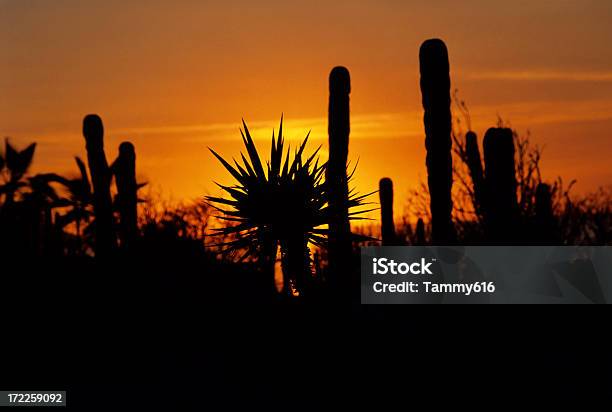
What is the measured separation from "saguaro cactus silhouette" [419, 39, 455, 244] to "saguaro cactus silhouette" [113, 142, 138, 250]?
1013cm

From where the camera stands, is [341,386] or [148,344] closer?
[341,386]

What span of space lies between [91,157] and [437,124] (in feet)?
29.0

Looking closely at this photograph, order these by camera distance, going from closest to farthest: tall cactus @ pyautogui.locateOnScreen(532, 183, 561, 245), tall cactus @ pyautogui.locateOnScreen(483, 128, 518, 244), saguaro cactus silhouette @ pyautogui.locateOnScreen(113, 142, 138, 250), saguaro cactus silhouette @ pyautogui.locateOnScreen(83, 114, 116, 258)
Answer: tall cactus @ pyautogui.locateOnScreen(483, 128, 518, 244), saguaro cactus silhouette @ pyautogui.locateOnScreen(83, 114, 116, 258), tall cactus @ pyautogui.locateOnScreen(532, 183, 561, 245), saguaro cactus silhouette @ pyautogui.locateOnScreen(113, 142, 138, 250)

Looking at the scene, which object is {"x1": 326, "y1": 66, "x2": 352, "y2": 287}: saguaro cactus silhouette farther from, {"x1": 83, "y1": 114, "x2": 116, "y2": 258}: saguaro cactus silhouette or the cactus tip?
{"x1": 83, "y1": 114, "x2": 116, "y2": 258}: saguaro cactus silhouette

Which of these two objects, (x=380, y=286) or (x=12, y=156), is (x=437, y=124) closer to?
(x=380, y=286)

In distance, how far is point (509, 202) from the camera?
17.6 m

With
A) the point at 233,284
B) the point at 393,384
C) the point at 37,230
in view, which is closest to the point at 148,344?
the point at 393,384

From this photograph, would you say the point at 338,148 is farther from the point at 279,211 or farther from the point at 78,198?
the point at 78,198

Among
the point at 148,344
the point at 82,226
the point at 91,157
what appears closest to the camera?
the point at 148,344

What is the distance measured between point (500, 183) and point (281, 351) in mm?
4820

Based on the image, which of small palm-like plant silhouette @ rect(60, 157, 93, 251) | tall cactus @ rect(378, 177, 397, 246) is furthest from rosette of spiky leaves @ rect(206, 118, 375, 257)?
small palm-like plant silhouette @ rect(60, 157, 93, 251)

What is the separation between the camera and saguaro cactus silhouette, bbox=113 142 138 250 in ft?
80.6

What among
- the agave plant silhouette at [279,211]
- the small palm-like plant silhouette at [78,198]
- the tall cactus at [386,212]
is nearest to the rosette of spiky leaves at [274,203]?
the agave plant silhouette at [279,211]

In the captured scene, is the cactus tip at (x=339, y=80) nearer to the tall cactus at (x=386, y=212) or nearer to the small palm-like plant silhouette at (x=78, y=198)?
the tall cactus at (x=386, y=212)
